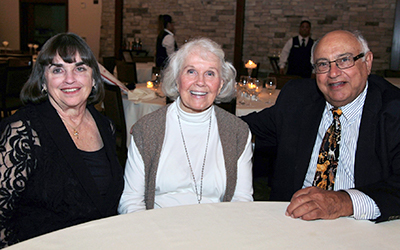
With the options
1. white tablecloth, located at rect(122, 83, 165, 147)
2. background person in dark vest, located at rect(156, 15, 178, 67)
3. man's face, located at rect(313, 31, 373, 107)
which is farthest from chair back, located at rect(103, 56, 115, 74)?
man's face, located at rect(313, 31, 373, 107)

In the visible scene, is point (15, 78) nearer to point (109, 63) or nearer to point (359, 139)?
point (109, 63)

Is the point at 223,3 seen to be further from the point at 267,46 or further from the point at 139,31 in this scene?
the point at 139,31

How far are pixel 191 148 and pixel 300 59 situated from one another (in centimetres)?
636

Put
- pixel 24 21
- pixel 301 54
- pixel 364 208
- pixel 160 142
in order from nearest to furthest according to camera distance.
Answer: pixel 364 208
pixel 160 142
pixel 301 54
pixel 24 21

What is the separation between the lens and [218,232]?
1038 mm

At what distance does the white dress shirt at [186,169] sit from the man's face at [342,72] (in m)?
0.50

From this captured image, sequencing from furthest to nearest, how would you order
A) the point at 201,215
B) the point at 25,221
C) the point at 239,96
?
1. the point at 239,96
2. the point at 25,221
3. the point at 201,215

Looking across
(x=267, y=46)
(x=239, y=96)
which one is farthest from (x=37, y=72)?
(x=267, y=46)

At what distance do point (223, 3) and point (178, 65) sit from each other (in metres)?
9.02

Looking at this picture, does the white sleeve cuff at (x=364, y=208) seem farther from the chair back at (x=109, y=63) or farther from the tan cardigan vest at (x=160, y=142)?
the chair back at (x=109, y=63)

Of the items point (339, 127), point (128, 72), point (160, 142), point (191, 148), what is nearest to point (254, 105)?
point (339, 127)

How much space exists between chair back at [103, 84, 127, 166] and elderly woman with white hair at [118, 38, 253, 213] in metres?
1.55

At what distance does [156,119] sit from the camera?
1.81 metres

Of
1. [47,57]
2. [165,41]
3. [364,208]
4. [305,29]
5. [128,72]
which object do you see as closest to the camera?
[364,208]
